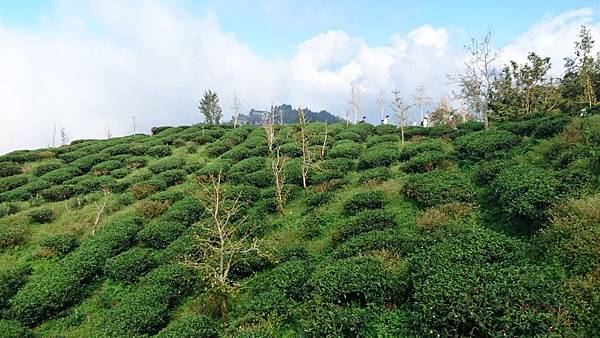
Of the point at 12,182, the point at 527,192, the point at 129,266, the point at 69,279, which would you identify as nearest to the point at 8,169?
the point at 12,182

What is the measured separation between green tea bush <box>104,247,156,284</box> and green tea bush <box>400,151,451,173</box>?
17425 millimetres

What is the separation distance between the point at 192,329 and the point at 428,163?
59.7 feet

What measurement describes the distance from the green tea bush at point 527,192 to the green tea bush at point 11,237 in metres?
28.4

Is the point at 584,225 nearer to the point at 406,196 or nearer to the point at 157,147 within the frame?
the point at 406,196

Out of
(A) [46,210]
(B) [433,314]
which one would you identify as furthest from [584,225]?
(A) [46,210]

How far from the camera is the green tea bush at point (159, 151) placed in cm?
4212

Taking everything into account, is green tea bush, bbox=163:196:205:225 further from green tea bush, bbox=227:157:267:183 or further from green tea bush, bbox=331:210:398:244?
green tea bush, bbox=331:210:398:244

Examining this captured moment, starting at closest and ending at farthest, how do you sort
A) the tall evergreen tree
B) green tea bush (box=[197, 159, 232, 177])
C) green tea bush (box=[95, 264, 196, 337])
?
green tea bush (box=[95, 264, 196, 337]) → green tea bush (box=[197, 159, 232, 177]) → the tall evergreen tree

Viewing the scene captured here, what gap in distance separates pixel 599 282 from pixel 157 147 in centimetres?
4085

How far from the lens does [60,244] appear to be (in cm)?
2339

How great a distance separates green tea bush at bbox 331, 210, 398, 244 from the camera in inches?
734

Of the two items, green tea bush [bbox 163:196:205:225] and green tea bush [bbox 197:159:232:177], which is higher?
green tea bush [bbox 197:159:232:177]

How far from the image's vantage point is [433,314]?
10852mm

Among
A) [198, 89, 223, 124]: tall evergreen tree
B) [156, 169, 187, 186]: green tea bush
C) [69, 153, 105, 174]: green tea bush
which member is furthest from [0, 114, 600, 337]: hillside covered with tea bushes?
[198, 89, 223, 124]: tall evergreen tree
